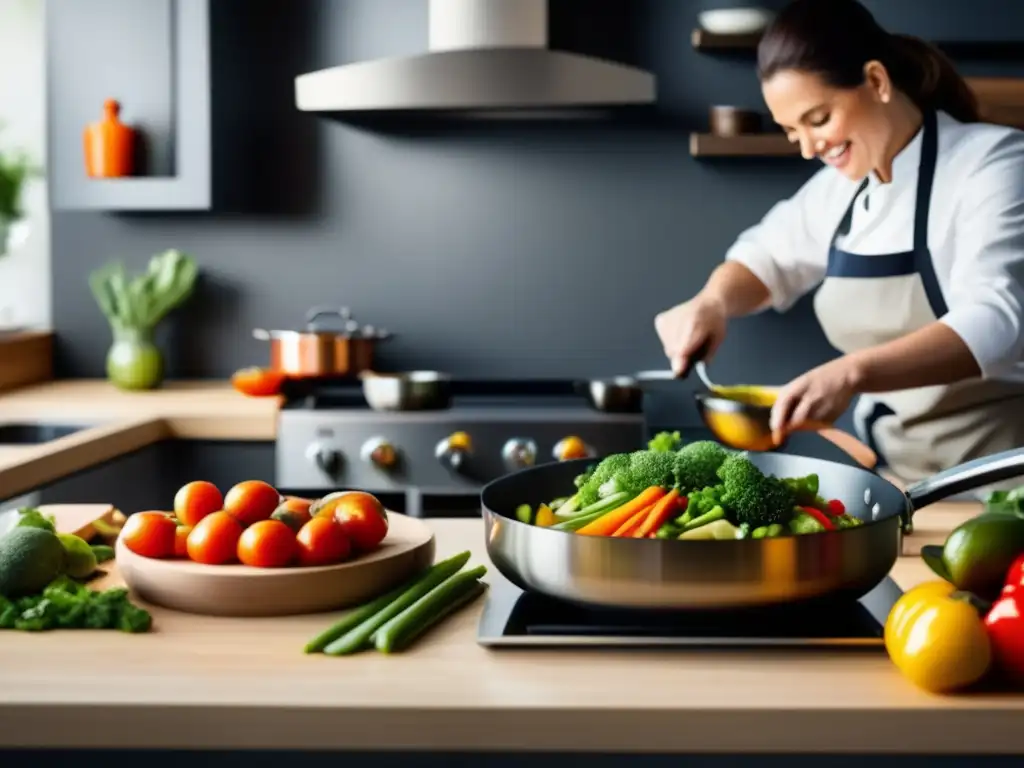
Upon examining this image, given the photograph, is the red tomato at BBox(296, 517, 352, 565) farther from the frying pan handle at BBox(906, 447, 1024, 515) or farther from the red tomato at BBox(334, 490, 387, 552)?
the frying pan handle at BBox(906, 447, 1024, 515)

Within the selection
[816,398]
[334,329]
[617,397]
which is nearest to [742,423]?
[816,398]

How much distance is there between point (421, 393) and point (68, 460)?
0.79m

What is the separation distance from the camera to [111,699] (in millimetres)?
956

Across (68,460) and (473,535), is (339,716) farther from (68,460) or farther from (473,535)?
(68,460)

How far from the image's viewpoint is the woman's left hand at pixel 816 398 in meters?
1.96

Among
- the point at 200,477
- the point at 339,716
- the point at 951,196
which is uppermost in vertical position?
the point at 951,196

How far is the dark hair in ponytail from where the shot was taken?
2250 millimetres

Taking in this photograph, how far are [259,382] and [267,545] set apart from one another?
5.94ft

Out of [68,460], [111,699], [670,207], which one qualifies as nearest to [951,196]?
[670,207]

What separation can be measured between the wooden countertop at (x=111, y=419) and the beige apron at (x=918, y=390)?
1264mm

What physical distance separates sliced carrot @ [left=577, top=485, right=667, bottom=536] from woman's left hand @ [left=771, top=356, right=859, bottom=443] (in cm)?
86

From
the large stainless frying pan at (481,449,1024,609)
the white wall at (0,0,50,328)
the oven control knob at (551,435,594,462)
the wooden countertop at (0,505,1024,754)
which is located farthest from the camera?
the white wall at (0,0,50,328)

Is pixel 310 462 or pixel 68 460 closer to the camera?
pixel 68 460

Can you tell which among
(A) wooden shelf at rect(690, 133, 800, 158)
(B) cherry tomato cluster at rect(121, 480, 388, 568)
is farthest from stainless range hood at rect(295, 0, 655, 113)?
(B) cherry tomato cluster at rect(121, 480, 388, 568)
